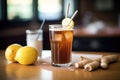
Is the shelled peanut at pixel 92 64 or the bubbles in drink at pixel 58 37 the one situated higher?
the bubbles in drink at pixel 58 37

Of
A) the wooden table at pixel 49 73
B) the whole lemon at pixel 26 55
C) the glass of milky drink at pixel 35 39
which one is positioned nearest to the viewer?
the wooden table at pixel 49 73

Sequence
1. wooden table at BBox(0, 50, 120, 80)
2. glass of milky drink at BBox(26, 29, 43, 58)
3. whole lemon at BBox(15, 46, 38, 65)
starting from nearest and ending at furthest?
1. wooden table at BBox(0, 50, 120, 80)
2. whole lemon at BBox(15, 46, 38, 65)
3. glass of milky drink at BBox(26, 29, 43, 58)

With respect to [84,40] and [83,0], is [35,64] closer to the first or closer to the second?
[84,40]

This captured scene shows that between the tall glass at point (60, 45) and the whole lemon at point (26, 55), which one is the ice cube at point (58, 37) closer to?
the tall glass at point (60, 45)

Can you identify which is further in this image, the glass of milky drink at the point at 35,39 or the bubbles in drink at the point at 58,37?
the glass of milky drink at the point at 35,39

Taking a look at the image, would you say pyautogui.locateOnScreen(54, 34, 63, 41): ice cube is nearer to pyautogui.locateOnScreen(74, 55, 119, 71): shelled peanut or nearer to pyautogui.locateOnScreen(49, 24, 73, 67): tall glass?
pyautogui.locateOnScreen(49, 24, 73, 67): tall glass

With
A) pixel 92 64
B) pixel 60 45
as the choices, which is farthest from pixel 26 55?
pixel 92 64

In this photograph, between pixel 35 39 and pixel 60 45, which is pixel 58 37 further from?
pixel 35 39

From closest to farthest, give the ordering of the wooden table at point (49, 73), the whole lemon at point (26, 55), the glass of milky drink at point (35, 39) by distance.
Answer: the wooden table at point (49, 73) < the whole lemon at point (26, 55) < the glass of milky drink at point (35, 39)

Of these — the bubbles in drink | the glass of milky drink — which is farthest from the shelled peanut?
the glass of milky drink

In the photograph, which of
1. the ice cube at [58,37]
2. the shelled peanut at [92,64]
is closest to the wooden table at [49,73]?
the shelled peanut at [92,64]
